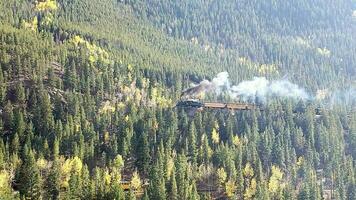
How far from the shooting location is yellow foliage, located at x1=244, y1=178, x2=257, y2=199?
16861cm

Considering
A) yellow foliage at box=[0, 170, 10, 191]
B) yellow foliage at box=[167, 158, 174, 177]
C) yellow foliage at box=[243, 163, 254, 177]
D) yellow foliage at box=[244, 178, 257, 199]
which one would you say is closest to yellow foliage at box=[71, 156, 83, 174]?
yellow foliage at box=[0, 170, 10, 191]

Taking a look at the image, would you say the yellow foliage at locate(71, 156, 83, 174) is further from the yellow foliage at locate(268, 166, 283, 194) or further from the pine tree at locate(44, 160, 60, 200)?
the yellow foliage at locate(268, 166, 283, 194)

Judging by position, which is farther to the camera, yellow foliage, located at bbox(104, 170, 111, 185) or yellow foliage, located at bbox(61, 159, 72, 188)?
yellow foliage, located at bbox(104, 170, 111, 185)

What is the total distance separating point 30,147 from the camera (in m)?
170

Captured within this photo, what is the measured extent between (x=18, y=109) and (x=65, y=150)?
2871cm

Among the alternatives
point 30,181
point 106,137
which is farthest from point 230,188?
point 30,181

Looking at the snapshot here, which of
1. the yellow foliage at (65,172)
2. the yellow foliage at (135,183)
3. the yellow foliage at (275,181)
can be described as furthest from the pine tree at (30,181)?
Answer: the yellow foliage at (275,181)

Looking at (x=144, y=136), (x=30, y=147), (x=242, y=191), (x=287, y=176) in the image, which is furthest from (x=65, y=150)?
(x=287, y=176)

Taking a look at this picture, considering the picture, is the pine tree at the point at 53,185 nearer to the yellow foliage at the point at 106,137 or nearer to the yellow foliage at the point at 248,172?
the yellow foliage at the point at 106,137

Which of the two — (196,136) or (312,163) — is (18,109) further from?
(312,163)

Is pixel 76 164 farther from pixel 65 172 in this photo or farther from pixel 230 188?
pixel 230 188

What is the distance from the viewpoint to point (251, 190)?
170750mm

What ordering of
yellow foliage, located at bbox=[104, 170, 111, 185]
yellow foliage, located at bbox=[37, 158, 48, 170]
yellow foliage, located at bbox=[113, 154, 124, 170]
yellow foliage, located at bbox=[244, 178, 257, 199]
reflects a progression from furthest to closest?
yellow foliage, located at bbox=[113, 154, 124, 170]
yellow foliage, located at bbox=[244, 178, 257, 199]
yellow foliage, located at bbox=[37, 158, 48, 170]
yellow foliage, located at bbox=[104, 170, 111, 185]

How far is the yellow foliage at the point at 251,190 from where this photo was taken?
169 meters
